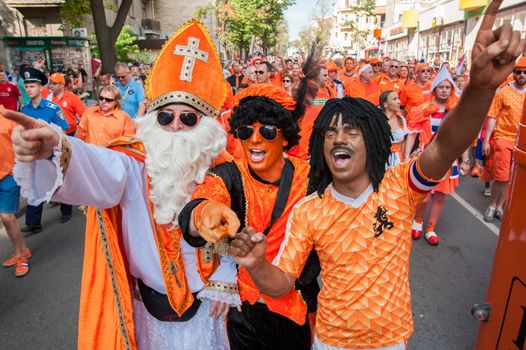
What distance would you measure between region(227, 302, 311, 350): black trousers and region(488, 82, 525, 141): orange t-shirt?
16.4ft

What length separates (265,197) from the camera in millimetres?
2020

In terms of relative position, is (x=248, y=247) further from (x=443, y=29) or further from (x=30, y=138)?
(x=443, y=29)

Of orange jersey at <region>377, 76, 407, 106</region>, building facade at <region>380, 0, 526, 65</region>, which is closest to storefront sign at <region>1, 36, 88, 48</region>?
orange jersey at <region>377, 76, 407, 106</region>

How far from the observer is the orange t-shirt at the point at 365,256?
1.69m

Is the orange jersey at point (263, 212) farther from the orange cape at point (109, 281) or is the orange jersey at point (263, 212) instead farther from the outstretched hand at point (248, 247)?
the outstretched hand at point (248, 247)

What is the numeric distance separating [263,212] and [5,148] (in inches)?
141

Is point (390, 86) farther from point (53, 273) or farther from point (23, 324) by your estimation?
point (23, 324)

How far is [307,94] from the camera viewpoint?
7.69 feet

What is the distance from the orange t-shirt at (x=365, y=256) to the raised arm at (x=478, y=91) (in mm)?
118

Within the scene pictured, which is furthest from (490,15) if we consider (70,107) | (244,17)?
(244,17)

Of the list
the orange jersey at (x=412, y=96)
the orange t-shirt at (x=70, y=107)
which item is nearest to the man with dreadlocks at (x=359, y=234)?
the orange t-shirt at (x=70, y=107)

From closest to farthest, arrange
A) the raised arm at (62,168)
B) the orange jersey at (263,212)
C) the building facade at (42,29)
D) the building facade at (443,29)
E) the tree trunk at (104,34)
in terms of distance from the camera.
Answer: the raised arm at (62,168) → the orange jersey at (263,212) → the tree trunk at (104,34) → the building facade at (42,29) → the building facade at (443,29)

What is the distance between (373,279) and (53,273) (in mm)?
3982

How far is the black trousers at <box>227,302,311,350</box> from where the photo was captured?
6.68ft
